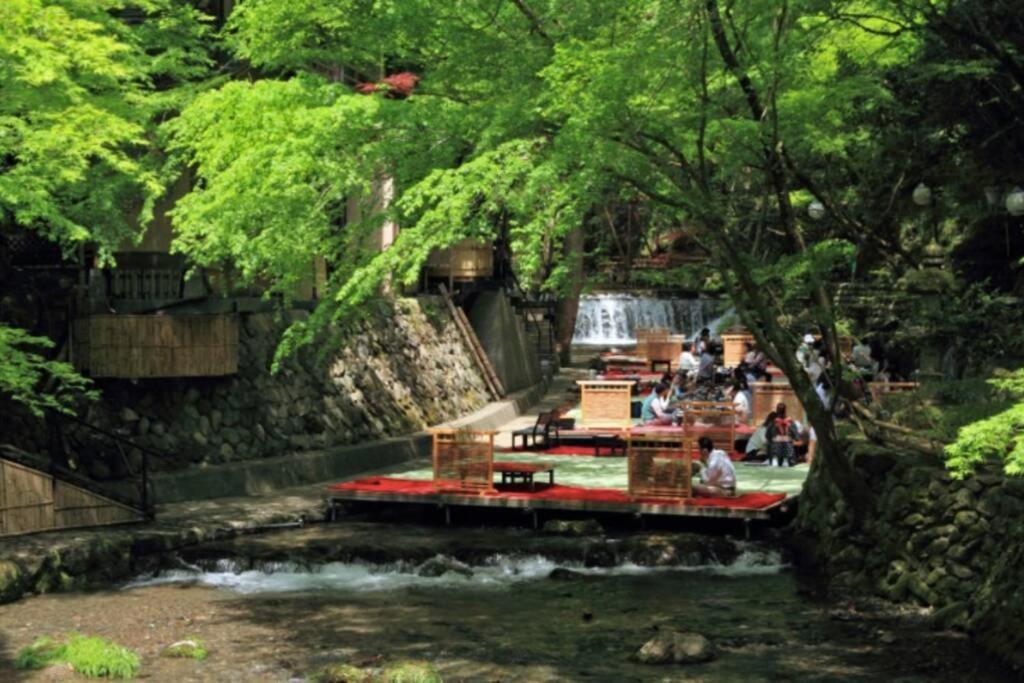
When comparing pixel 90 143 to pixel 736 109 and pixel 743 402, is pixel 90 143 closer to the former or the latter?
pixel 736 109

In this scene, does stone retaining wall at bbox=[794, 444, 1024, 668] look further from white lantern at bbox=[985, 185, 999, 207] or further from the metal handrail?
the metal handrail

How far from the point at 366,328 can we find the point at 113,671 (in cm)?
1879

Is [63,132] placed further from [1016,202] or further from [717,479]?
[1016,202]

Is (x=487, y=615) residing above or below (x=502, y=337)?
below

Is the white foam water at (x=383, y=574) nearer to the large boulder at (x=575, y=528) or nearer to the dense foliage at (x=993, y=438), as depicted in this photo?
the large boulder at (x=575, y=528)

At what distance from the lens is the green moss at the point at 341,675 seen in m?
16.6

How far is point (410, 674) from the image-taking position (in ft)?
54.5

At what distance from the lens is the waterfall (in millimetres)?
62844

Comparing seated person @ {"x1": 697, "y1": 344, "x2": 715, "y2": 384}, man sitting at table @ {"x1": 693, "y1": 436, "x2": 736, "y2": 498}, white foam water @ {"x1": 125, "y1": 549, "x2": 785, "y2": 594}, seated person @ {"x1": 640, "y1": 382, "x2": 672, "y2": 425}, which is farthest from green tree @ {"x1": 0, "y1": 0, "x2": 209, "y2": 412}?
seated person @ {"x1": 697, "y1": 344, "x2": 715, "y2": 384}

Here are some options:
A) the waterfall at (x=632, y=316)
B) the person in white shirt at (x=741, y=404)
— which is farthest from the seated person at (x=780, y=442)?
the waterfall at (x=632, y=316)

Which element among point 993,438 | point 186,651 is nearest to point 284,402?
point 186,651

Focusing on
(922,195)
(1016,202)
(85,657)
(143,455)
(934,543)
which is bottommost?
(85,657)

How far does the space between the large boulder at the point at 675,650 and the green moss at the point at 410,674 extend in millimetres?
2580

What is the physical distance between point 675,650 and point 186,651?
5.78 metres
